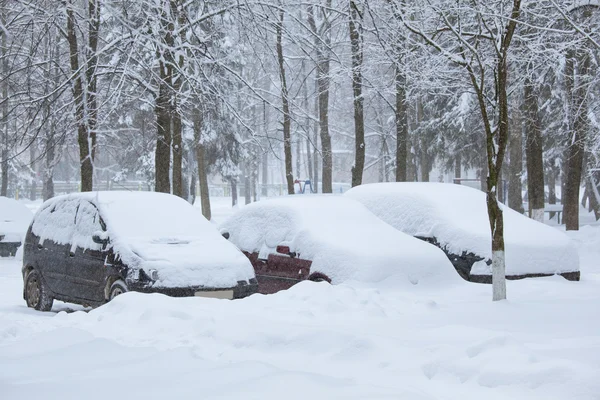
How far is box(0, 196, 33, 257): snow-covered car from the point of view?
20.3 metres

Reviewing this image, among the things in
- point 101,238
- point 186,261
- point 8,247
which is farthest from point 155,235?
point 8,247

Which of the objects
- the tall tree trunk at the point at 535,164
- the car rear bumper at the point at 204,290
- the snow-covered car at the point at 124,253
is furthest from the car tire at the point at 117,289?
the tall tree trunk at the point at 535,164

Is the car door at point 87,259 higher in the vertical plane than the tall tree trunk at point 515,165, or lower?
lower

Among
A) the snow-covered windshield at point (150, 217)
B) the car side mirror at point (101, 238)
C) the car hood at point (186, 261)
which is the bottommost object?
the car hood at point (186, 261)

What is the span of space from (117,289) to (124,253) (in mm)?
441

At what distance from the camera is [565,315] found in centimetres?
772

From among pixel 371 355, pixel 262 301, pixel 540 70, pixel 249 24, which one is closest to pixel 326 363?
pixel 371 355

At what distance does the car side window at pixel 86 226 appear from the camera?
9.84m

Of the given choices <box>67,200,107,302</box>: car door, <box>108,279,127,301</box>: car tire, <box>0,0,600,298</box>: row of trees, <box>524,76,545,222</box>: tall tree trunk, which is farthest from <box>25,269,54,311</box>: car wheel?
<box>524,76,545,222</box>: tall tree trunk

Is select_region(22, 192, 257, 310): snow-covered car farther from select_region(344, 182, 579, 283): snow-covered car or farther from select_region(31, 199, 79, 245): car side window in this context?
select_region(344, 182, 579, 283): snow-covered car

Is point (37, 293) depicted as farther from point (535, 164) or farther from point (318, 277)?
point (535, 164)

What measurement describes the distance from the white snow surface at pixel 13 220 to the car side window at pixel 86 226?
35.7ft

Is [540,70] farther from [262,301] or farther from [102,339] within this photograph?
[102,339]

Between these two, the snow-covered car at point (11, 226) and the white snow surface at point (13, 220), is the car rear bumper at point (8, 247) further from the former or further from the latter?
the white snow surface at point (13, 220)
